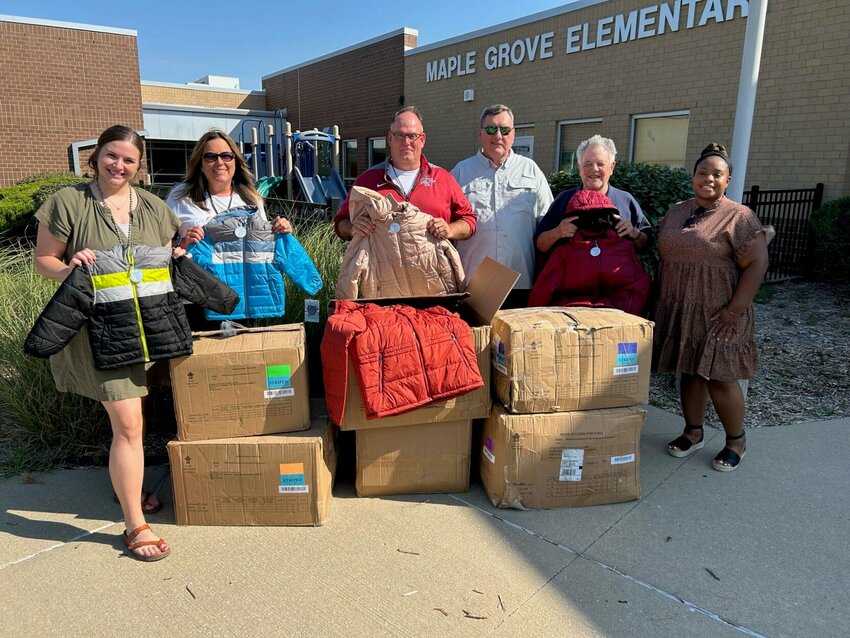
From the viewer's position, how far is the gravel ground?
4.47 metres

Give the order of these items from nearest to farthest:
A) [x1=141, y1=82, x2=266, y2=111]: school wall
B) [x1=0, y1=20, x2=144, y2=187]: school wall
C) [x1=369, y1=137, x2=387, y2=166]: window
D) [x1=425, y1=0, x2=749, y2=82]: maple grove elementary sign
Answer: [x1=425, y1=0, x2=749, y2=82]: maple grove elementary sign → [x1=0, y1=20, x2=144, y2=187]: school wall → [x1=369, y1=137, x2=387, y2=166]: window → [x1=141, y1=82, x2=266, y2=111]: school wall

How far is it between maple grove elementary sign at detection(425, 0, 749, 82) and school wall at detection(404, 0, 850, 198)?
3.2 inches

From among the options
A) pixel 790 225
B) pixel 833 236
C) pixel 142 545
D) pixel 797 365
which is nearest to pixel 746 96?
pixel 797 365

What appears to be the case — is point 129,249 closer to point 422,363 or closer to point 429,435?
point 422,363

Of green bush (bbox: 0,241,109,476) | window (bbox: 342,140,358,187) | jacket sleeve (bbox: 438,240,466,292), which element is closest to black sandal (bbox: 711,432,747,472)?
jacket sleeve (bbox: 438,240,466,292)


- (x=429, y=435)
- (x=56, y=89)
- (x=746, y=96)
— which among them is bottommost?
(x=429, y=435)

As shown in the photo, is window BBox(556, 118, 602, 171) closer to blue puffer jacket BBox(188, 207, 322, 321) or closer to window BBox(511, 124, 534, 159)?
window BBox(511, 124, 534, 159)

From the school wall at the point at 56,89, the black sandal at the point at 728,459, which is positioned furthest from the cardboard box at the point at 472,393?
the school wall at the point at 56,89

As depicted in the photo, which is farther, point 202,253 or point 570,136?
point 570,136

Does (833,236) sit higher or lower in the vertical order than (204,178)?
lower

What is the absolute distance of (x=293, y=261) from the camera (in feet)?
11.1

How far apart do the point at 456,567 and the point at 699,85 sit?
10.1 m

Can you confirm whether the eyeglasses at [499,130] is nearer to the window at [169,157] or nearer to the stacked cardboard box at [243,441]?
the stacked cardboard box at [243,441]

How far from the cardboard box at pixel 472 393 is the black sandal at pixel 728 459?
1446 mm
